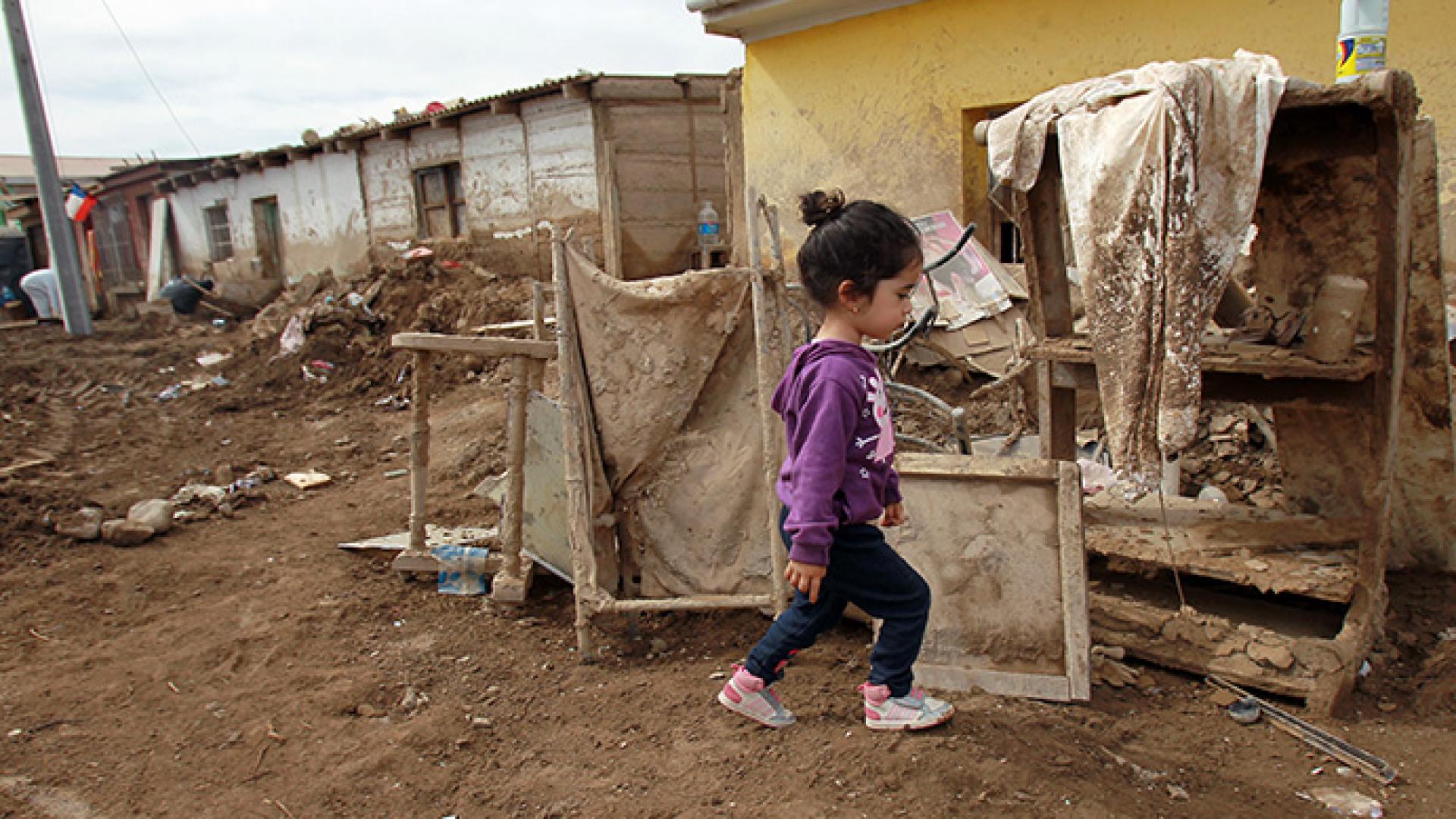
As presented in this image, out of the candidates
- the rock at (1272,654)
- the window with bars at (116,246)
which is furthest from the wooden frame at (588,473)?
the window with bars at (116,246)

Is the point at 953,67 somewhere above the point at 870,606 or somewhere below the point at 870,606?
above

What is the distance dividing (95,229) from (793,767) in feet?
96.6

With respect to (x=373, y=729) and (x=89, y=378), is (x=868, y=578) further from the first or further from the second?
(x=89, y=378)

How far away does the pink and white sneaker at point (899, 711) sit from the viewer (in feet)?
8.50

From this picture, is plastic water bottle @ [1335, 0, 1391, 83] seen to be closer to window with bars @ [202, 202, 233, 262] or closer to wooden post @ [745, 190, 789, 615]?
wooden post @ [745, 190, 789, 615]

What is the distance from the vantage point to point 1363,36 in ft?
9.82

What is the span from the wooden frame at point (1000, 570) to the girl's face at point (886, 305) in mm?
831

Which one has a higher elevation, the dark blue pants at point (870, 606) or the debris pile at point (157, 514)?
the dark blue pants at point (870, 606)

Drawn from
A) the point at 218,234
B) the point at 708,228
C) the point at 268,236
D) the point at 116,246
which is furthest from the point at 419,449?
the point at 116,246

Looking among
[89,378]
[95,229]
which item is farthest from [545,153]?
[95,229]

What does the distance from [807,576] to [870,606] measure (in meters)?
0.34

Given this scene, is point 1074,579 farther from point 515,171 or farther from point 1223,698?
point 515,171

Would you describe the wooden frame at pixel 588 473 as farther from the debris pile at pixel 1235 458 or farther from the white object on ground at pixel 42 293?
the white object on ground at pixel 42 293

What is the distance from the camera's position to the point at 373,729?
2.98 m
